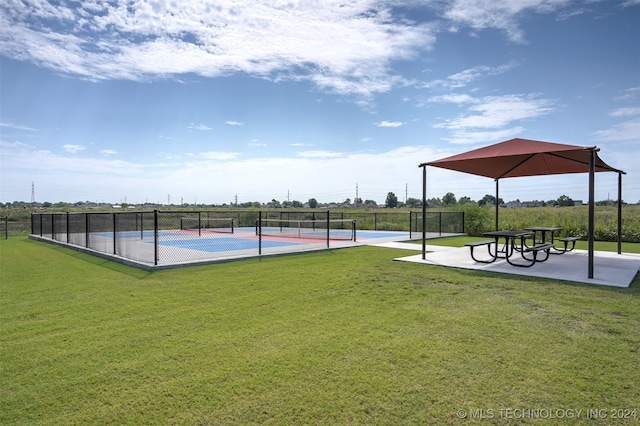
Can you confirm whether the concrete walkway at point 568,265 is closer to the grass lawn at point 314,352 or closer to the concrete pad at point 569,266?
the concrete pad at point 569,266

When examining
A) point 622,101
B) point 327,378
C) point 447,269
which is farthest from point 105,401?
point 622,101

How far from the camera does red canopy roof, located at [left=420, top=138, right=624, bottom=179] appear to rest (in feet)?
27.0

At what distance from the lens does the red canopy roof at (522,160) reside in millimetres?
8234

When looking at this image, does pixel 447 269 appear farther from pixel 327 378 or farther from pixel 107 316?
pixel 107 316

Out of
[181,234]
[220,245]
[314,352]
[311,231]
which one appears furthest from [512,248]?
→ [181,234]

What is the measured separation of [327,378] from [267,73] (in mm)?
16571

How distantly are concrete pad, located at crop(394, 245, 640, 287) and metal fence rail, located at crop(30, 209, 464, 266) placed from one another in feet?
12.6

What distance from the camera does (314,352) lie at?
356 cm

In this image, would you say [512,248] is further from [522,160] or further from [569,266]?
[522,160]

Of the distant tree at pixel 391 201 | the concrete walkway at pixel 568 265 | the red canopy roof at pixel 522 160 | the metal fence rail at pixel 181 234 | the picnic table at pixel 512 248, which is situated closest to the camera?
the concrete walkway at pixel 568 265

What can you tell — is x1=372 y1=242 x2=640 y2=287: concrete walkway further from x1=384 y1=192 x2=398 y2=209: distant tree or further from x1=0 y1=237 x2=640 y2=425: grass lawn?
x1=384 y1=192 x2=398 y2=209: distant tree

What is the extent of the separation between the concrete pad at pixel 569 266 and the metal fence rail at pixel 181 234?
383 cm

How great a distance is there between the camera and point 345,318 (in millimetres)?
4656

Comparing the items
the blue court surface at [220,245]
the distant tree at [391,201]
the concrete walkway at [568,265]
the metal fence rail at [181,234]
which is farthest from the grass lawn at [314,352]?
the distant tree at [391,201]
